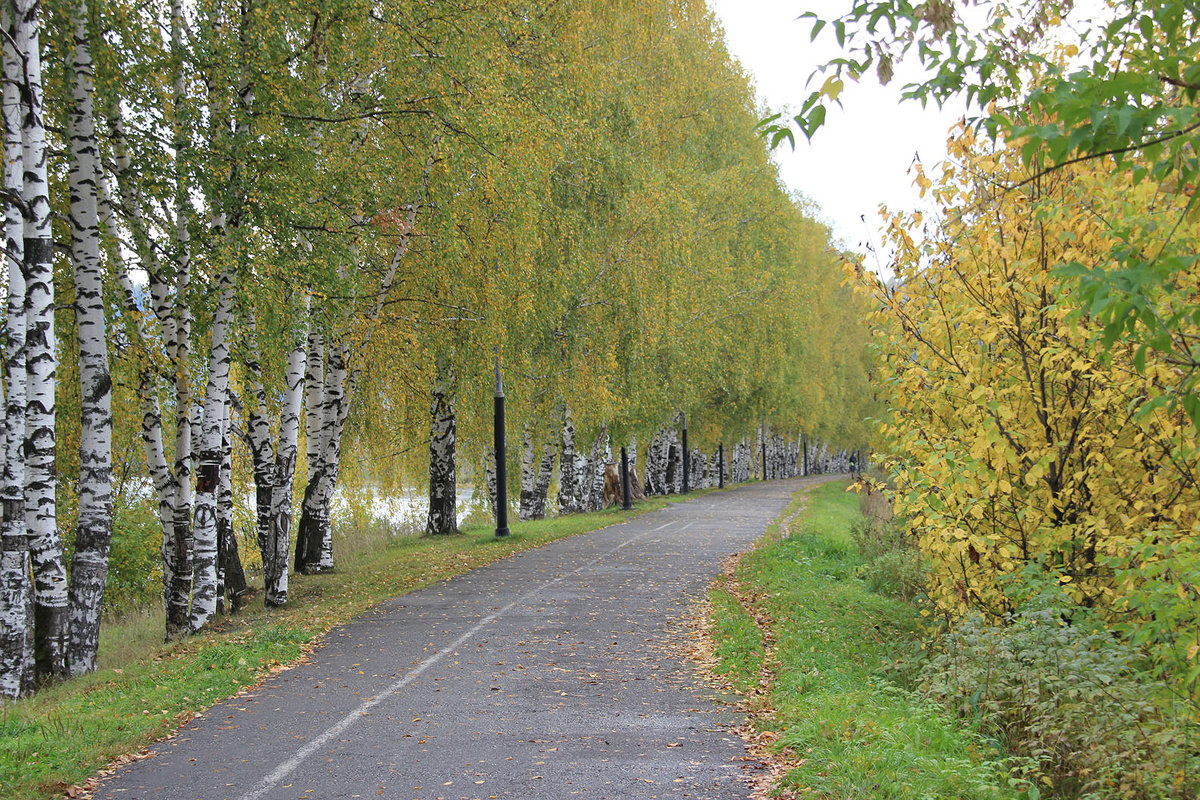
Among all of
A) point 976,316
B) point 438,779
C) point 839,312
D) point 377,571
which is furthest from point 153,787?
point 839,312

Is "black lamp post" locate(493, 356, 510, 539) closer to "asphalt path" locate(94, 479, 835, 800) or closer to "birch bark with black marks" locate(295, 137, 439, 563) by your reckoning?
"birch bark with black marks" locate(295, 137, 439, 563)

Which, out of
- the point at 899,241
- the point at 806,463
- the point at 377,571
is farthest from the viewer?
the point at 806,463

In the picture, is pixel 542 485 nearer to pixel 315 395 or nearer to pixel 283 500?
pixel 315 395

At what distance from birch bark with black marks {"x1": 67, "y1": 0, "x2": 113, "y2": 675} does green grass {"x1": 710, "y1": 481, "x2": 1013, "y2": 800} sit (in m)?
7.83

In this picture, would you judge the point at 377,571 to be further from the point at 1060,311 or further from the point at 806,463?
the point at 806,463

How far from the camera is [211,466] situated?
45.3 ft

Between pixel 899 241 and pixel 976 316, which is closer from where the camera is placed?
pixel 976 316

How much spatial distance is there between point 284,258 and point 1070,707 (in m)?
10.1

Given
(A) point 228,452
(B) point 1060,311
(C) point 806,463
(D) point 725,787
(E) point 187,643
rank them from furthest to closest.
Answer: (C) point 806,463 < (A) point 228,452 < (E) point 187,643 < (B) point 1060,311 < (D) point 725,787

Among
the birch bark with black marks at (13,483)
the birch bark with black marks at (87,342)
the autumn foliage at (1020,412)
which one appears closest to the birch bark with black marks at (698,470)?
the birch bark with black marks at (87,342)

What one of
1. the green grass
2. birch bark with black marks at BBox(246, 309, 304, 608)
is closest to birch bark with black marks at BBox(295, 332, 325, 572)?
birch bark with black marks at BBox(246, 309, 304, 608)

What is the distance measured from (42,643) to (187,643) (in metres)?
1.67

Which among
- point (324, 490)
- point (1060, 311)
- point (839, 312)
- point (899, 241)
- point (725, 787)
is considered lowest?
point (725, 787)

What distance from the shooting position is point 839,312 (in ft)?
212
